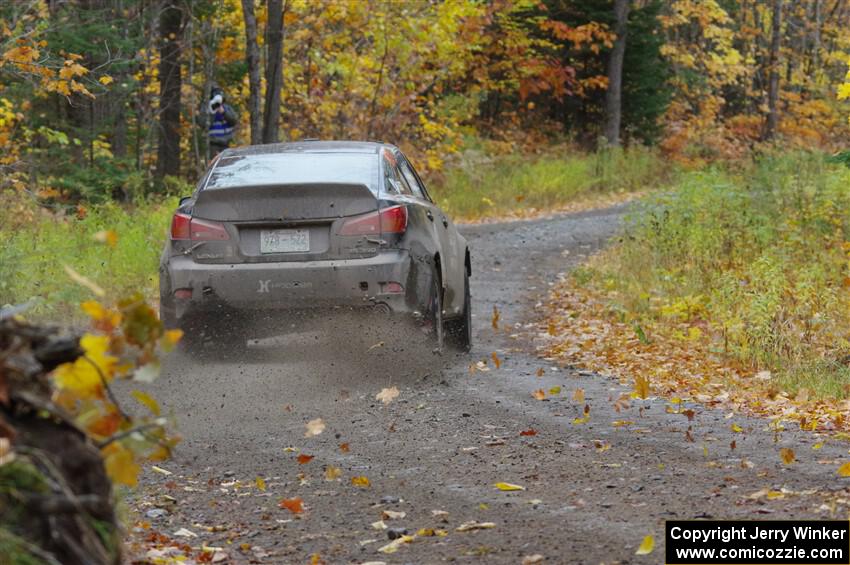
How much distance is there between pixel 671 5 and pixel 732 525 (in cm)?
3881

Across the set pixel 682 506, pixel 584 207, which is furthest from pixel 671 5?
pixel 682 506

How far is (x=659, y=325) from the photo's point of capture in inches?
457

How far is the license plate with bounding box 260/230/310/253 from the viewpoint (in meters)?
8.58

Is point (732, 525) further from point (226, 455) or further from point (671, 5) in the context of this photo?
point (671, 5)

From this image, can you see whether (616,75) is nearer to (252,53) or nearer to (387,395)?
(252,53)

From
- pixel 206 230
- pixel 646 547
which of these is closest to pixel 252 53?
pixel 206 230

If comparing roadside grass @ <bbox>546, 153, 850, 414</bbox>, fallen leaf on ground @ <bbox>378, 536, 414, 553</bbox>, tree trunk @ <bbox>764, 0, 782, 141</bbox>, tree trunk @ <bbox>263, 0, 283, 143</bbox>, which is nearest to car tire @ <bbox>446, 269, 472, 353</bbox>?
roadside grass @ <bbox>546, 153, 850, 414</bbox>

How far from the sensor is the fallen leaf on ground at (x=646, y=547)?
469 centimetres

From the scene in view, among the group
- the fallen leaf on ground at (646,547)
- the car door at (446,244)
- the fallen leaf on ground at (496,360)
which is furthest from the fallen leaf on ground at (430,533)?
the fallen leaf on ground at (496,360)

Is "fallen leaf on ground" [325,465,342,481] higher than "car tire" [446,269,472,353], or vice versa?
"fallen leaf on ground" [325,465,342,481]

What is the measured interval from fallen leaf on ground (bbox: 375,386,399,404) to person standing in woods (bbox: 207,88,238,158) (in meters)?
12.7

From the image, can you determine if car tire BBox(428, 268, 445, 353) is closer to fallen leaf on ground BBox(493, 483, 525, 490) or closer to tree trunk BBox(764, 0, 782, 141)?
fallen leaf on ground BBox(493, 483, 525, 490)

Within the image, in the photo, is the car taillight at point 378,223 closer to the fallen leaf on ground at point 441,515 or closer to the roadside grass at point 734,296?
the roadside grass at point 734,296

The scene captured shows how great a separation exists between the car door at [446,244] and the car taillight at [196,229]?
5.58ft
